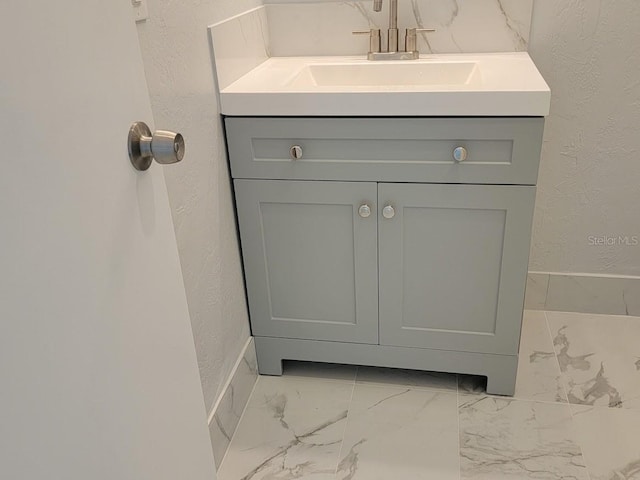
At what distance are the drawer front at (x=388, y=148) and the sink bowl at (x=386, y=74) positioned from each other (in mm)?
264

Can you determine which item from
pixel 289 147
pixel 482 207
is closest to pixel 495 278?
pixel 482 207

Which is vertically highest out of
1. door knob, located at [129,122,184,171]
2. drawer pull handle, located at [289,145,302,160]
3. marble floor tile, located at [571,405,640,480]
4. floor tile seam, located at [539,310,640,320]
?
door knob, located at [129,122,184,171]

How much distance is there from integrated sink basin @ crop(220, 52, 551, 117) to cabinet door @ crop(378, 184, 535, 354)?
201mm

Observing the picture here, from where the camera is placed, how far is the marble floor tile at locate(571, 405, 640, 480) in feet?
4.83

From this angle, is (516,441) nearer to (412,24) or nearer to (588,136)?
(588,136)

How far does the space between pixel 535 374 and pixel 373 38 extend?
1120 millimetres

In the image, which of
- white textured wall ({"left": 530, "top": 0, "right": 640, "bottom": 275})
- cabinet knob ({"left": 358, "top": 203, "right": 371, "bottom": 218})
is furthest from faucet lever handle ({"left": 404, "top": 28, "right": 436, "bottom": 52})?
cabinet knob ({"left": 358, "top": 203, "right": 371, "bottom": 218})

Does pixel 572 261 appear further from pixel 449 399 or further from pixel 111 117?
pixel 111 117

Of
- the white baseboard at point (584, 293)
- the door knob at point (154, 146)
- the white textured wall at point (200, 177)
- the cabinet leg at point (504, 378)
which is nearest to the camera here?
the door knob at point (154, 146)

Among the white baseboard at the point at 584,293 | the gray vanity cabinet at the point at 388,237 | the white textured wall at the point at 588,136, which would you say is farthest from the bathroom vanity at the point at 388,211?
the white baseboard at the point at 584,293

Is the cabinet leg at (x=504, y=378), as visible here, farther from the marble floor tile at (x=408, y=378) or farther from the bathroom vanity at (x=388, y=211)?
the marble floor tile at (x=408, y=378)

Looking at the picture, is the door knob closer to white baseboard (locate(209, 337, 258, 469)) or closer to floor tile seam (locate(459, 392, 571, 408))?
white baseboard (locate(209, 337, 258, 469))

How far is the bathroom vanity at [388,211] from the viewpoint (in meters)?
1.43

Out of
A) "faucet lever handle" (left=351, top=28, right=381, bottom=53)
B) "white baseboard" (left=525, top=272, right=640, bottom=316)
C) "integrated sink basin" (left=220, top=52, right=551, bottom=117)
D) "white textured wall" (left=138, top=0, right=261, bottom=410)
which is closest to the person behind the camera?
"white textured wall" (left=138, top=0, right=261, bottom=410)
